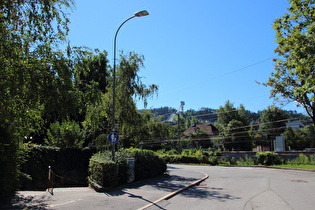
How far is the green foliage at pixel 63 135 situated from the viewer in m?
21.4

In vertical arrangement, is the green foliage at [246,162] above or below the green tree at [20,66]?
below

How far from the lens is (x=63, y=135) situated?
21.5 metres

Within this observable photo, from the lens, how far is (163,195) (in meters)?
9.86

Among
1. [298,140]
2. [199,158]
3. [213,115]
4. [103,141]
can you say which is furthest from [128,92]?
[213,115]

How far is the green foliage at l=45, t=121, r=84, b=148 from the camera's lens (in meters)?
21.4

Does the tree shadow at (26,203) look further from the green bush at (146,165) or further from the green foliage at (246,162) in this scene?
the green foliage at (246,162)

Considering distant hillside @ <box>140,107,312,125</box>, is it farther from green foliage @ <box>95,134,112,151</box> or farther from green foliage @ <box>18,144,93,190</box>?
green foliage @ <box>18,144,93,190</box>

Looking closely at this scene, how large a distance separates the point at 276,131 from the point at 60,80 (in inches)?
2496

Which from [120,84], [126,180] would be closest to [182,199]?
[126,180]

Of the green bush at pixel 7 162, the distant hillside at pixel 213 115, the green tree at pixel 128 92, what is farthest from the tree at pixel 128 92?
the green bush at pixel 7 162

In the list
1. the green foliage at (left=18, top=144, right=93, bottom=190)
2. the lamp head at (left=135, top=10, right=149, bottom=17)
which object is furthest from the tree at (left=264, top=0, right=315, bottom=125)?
the green foliage at (left=18, top=144, right=93, bottom=190)

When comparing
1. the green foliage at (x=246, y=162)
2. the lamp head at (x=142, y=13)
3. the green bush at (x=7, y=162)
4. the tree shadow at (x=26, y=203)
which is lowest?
the green foliage at (x=246, y=162)

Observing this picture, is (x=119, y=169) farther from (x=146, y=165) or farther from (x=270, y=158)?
(x=270, y=158)

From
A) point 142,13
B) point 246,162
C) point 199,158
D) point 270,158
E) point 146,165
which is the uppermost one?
point 142,13
